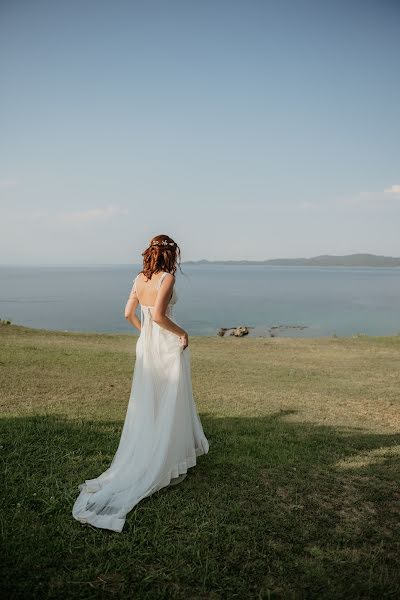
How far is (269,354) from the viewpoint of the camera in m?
20.1

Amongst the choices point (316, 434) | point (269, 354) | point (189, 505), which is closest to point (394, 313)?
point (269, 354)

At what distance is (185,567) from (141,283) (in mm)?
3413

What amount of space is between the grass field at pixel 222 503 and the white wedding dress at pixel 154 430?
9.7 inches

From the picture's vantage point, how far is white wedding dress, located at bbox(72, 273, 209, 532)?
5523mm

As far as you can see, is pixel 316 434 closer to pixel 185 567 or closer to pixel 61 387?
pixel 185 567

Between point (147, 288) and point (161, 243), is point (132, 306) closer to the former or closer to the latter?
point (147, 288)

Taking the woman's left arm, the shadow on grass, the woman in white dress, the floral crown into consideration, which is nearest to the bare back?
the woman in white dress

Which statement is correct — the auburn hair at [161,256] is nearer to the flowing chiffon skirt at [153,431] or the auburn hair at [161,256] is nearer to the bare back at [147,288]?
the bare back at [147,288]

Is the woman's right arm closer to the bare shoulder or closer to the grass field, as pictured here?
the bare shoulder

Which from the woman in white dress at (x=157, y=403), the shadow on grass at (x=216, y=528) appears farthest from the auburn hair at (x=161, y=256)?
the shadow on grass at (x=216, y=528)

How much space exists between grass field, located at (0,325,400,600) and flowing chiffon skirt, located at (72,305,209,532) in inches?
9.6

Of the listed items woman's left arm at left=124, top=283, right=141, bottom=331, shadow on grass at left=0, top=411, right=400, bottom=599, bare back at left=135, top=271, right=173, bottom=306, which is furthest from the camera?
woman's left arm at left=124, top=283, right=141, bottom=331

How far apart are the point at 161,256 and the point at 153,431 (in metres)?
2.28

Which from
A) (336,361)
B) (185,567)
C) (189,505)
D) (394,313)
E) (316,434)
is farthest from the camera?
(394,313)
